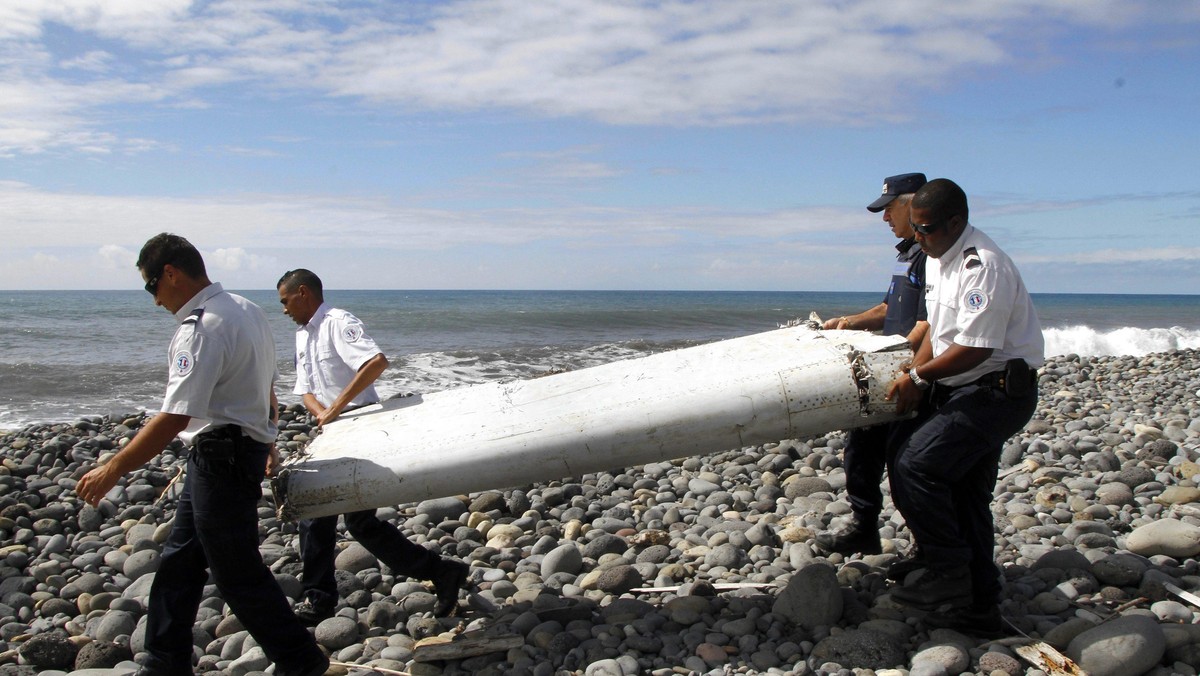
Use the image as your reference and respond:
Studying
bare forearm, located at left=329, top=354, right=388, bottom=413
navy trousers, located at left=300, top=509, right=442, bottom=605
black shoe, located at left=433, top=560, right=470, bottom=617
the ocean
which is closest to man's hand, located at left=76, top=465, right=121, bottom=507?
navy trousers, located at left=300, top=509, right=442, bottom=605

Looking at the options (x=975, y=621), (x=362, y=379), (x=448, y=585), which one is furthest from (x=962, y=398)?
(x=362, y=379)

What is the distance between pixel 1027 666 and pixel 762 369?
1571 mm

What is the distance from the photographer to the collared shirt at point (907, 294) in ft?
13.9

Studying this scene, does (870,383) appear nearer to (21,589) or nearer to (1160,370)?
(21,589)

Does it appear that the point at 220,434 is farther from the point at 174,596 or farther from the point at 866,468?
the point at 866,468

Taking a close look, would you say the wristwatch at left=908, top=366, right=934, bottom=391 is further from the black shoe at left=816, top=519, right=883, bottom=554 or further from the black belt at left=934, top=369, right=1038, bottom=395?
the black shoe at left=816, top=519, right=883, bottom=554

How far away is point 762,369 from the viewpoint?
400 cm

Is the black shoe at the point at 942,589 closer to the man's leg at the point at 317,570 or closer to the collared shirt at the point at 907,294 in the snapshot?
the collared shirt at the point at 907,294

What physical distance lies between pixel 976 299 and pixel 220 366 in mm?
2917

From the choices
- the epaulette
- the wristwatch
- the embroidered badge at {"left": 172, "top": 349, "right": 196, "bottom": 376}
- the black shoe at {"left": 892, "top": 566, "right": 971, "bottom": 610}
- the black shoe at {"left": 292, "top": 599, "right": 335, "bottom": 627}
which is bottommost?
the black shoe at {"left": 292, "top": 599, "right": 335, "bottom": 627}

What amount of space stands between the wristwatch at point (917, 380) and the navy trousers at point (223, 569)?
268 centimetres

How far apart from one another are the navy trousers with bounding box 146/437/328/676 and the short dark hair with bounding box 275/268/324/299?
51.5 inches

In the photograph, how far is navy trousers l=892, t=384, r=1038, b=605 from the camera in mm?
3447

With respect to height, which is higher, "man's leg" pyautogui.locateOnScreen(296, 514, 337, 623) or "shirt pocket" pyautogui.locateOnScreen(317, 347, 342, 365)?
"shirt pocket" pyautogui.locateOnScreen(317, 347, 342, 365)
